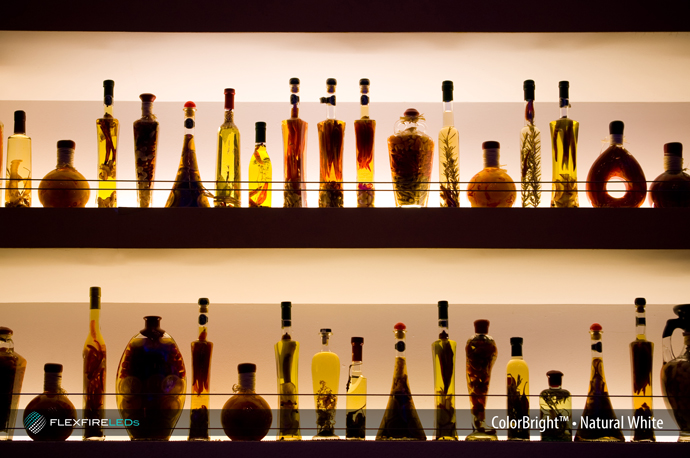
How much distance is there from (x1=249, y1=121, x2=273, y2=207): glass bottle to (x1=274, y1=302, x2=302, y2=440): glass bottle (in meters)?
0.24

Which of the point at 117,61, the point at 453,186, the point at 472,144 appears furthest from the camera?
the point at 472,144

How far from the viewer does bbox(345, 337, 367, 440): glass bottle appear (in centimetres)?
132

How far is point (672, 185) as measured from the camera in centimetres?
A: 140

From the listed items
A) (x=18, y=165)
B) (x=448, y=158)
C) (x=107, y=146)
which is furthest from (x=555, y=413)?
(x=18, y=165)

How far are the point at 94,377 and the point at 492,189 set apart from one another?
952 mm

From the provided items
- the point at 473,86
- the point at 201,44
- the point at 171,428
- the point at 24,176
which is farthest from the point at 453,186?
the point at 24,176

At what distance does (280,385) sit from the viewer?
1364 millimetres

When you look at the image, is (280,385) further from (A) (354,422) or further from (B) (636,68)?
(B) (636,68)

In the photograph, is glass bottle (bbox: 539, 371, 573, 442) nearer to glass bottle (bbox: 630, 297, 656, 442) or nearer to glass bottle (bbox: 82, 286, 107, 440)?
glass bottle (bbox: 630, 297, 656, 442)

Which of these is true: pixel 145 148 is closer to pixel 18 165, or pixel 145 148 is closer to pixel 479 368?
pixel 18 165

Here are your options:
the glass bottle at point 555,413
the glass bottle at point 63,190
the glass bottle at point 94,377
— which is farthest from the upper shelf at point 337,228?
the glass bottle at point 555,413

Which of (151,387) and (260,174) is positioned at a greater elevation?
(260,174)

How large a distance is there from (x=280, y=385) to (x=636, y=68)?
1.16 m

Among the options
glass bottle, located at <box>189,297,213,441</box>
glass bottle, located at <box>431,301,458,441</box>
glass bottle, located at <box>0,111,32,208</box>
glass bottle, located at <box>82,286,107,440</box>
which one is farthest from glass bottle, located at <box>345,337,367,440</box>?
glass bottle, located at <box>0,111,32,208</box>
